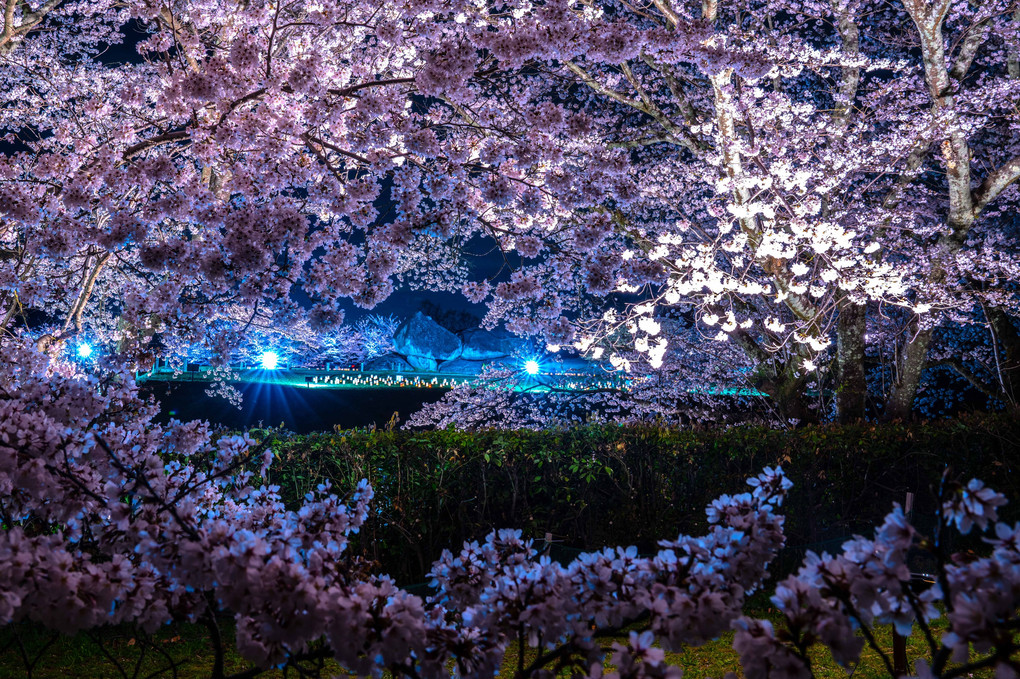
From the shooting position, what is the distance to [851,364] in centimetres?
1155

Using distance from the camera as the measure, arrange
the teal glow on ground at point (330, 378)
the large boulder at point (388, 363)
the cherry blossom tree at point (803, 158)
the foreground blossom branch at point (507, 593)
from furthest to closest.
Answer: the large boulder at point (388, 363)
the teal glow on ground at point (330, 378)
the cherry blossom tree at point (803, 158)
the foreground blossom branch at point (507, 593)

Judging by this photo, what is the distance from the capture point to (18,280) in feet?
16.3

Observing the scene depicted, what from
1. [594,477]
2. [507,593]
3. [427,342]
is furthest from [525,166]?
[427,342]

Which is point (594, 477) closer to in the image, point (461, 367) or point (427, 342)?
point (461, 367)

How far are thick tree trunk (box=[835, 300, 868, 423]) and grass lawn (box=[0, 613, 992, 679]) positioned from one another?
259 inches

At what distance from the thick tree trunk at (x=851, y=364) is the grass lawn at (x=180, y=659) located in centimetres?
659

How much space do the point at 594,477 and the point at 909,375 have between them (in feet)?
27.8

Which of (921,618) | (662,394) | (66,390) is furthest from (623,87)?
(921,618)

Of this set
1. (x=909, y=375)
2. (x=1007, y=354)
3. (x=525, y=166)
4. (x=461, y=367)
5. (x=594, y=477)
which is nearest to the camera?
(x=525, y=166)

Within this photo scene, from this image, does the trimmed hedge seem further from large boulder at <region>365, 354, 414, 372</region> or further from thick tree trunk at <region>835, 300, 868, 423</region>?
large boulder at <region>365, 354, 414, 372</region>

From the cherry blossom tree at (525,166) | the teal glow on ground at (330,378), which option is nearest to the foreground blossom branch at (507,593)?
the cherry blossom tree at (525,166)

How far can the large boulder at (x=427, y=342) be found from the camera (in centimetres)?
3806

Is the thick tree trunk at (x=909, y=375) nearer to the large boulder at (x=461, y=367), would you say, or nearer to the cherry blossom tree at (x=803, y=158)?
the cherry blossom tree at (x=803, y=158)

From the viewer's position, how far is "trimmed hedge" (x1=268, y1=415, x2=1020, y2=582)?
237 inches
